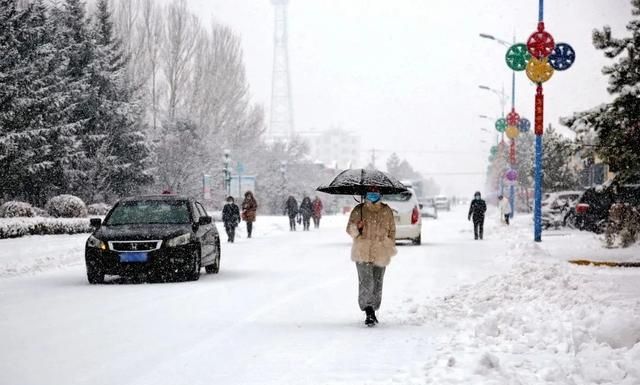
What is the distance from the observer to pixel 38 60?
1405 inches

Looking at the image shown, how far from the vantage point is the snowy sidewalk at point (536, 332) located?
6.54 m

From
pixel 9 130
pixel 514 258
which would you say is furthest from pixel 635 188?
pixel 9 130

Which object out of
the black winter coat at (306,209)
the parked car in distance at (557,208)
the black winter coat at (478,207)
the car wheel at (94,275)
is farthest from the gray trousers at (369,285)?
the black winter coat at (306,209)

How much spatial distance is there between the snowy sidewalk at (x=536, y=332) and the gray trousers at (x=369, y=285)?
0.78 m

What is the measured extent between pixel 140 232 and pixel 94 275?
112cm

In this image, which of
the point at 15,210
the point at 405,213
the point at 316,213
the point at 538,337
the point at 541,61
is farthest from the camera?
the point at 316,213

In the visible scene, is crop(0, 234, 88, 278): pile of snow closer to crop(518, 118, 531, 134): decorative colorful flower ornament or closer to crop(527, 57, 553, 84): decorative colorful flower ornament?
crop(527, 57, 553, 84): decorative colorful flower ornament

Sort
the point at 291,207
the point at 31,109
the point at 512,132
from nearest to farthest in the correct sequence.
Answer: the point at 31,109 < the point at 291,207 < the point at 512,132

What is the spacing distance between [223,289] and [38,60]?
25.6 m

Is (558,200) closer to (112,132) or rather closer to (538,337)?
(112,132)

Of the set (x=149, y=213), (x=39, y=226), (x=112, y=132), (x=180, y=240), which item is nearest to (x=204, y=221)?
(x=149, y=213)

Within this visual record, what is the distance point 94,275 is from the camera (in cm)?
1430

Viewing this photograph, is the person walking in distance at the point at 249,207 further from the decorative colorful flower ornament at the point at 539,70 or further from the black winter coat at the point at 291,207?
the decorative colorful flower ornament at the point at 539,70

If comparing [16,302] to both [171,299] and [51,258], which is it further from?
[51,258]
